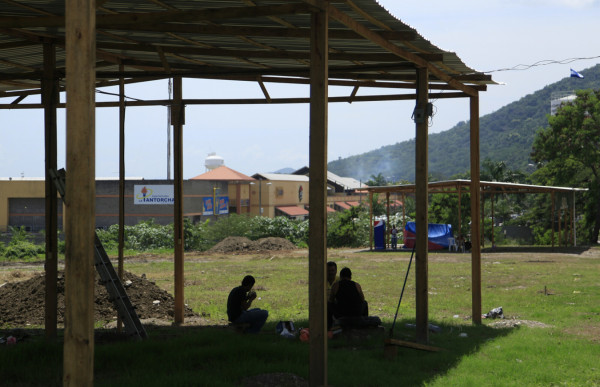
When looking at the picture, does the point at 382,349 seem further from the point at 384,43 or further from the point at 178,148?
the point at 178,148

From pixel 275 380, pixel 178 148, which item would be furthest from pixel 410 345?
pixel 178 148

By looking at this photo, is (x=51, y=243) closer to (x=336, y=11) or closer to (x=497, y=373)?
(x=336, y=11)

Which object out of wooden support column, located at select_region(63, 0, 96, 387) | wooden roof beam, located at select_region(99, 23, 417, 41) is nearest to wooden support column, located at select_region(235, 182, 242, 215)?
wooden roof beam, located at select_region(99, 23, 417, 41)

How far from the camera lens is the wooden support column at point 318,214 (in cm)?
691

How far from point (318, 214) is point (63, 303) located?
9305mm

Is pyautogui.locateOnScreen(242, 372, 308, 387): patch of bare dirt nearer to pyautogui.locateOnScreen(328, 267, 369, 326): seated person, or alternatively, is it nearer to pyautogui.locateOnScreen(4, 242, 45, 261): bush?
pyautogui.locateOnScreen(328, 267, 369, 326): seated person

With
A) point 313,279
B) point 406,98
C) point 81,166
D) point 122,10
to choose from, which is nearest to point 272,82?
point 406,98

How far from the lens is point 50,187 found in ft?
32.3

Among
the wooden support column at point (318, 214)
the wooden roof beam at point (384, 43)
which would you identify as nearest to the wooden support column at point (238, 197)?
the wooden roof beam at point (384, 43)

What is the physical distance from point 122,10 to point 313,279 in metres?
4.41

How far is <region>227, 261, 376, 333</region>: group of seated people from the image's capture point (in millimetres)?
10320

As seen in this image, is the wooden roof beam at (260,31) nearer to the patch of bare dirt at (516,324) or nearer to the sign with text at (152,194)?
the patch of bare dirt at (516,324)

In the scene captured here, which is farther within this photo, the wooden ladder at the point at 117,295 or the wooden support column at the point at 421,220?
the wooden support column at the point at 421,220

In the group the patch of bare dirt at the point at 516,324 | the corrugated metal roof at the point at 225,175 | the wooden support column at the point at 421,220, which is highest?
the corrugated metal roof at the point at 225,175
